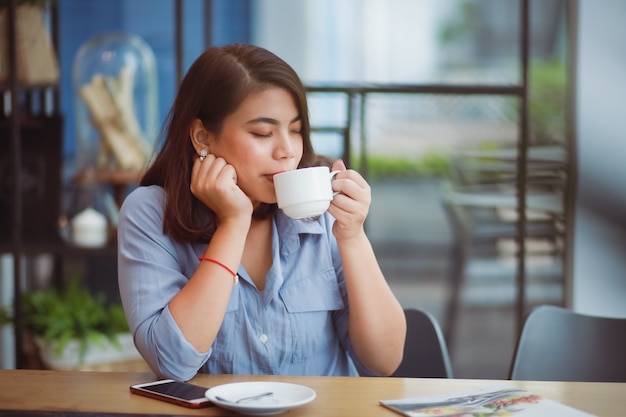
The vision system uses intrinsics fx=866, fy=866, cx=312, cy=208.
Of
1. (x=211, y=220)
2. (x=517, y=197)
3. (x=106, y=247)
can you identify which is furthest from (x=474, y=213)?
(x=211, y=220)

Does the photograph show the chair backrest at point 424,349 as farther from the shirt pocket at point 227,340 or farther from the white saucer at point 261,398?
the white saucer at point 261,398

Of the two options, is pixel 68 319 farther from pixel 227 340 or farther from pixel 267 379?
pixel 267 379

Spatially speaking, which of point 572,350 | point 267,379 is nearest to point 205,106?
point 267,379

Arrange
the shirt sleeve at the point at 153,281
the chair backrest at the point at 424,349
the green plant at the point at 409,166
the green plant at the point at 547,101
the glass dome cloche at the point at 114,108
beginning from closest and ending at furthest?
the shirt sleeve at the point at 153,281
the chair backrest at the point at 424,349
the glass dome cloche at the point at 114,108
the green plant at the point at 547,101
the green plant at the point at 409,166

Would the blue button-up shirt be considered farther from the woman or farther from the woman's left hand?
the woman's left hand

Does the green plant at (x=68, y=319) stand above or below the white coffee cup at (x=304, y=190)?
below

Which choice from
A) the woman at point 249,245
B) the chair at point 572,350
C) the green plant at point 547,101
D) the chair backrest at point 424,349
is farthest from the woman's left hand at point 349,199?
the green plant at point 547,101

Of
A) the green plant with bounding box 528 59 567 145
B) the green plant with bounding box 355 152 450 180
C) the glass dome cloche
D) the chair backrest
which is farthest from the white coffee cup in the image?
the green plant with bounding box 355 152 450 180

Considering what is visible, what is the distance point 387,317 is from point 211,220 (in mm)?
362

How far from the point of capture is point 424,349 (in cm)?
172

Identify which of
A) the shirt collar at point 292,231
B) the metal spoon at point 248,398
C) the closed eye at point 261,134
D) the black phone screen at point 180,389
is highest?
the closed eye at point 261,134

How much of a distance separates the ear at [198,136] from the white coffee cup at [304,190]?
0.75 ft

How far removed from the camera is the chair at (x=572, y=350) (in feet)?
5.66

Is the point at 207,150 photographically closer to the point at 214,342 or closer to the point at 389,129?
the point at 214,342
